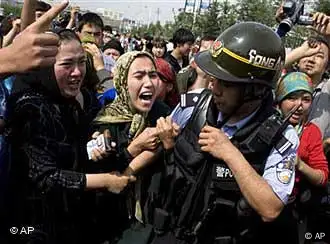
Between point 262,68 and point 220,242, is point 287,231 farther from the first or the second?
point 262,68

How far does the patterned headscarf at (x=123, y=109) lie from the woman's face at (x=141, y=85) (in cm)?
3

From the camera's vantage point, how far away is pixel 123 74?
2877 millimetres

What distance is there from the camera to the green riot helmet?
2223 millimetres

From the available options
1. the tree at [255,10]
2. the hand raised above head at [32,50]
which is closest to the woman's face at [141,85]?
the hand raised above head at [32,50]

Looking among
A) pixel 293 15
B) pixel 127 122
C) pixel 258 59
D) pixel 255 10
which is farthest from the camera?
pixel 255 10

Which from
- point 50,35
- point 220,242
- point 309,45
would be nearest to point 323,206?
point 309,45

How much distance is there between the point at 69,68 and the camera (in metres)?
2.60

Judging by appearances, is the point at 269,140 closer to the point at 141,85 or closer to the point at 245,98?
the point at 245,98

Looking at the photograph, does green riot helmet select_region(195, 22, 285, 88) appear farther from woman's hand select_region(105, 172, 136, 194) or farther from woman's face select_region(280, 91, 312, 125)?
woman's face select_region(280, 91, 312, 125)

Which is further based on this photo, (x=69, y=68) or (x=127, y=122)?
(x=127, y=122)

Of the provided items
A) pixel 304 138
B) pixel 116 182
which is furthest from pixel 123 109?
pixel 304 138

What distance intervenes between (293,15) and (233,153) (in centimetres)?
161

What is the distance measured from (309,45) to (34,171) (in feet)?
7.22

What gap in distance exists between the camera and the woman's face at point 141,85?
2.83m
